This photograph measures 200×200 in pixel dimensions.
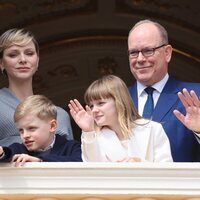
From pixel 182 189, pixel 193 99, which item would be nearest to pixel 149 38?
pixel 193 99

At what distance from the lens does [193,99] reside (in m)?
3.90

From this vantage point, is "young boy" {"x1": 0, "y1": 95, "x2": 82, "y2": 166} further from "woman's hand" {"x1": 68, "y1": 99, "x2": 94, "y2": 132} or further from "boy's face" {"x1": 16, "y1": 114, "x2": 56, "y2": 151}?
"woman's hand" {"x1": 68, "y1": 99, "x2": 94, "y2": 132}

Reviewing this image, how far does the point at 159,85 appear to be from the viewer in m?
4.48

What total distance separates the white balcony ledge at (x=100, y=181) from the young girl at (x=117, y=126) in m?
0.22

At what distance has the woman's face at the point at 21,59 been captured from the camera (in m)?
4.52

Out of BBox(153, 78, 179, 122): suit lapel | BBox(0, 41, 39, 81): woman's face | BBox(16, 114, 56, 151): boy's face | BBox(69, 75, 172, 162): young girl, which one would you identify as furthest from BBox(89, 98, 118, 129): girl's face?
BBox(0, 41, 39, 81): woman's face

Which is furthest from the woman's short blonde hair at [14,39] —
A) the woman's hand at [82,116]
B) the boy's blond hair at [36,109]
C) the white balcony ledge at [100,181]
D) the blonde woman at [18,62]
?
the white balcony ledge at [100,181]

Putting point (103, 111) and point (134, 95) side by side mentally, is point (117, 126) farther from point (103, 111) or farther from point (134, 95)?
point (134, 95)

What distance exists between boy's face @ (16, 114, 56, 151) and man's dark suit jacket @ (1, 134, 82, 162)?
32mm

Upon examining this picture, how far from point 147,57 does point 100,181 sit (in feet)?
2.87

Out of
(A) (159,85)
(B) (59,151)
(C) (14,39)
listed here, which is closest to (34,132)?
(B) (59,151)

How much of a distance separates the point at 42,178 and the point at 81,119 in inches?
14.2

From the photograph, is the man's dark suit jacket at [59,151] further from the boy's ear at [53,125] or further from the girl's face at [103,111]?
the girl's face at [103,111]

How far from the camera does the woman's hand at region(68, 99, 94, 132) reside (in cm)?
389
